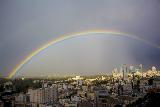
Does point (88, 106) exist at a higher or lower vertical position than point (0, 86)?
lower

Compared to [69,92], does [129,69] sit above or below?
above

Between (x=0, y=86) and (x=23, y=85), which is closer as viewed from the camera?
(x=0, y=86)

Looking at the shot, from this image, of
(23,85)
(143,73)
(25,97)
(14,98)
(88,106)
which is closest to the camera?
(88,106)

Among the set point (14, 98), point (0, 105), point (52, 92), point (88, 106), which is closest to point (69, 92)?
point (52, 92)

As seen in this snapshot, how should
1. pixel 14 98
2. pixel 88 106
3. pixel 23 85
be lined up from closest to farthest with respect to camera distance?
pixel 88 106
pixel 14 98
pixel 23 85

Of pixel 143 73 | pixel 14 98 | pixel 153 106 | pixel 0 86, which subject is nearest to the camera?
pixel 153 106

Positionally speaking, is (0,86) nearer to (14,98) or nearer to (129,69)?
(14,98)

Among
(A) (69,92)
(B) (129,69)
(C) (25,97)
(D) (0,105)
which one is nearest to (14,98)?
(C) (25,97)

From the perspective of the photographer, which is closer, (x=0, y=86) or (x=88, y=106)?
(x=88, y=106)

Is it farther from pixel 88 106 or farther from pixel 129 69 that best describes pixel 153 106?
pixel 129 69
